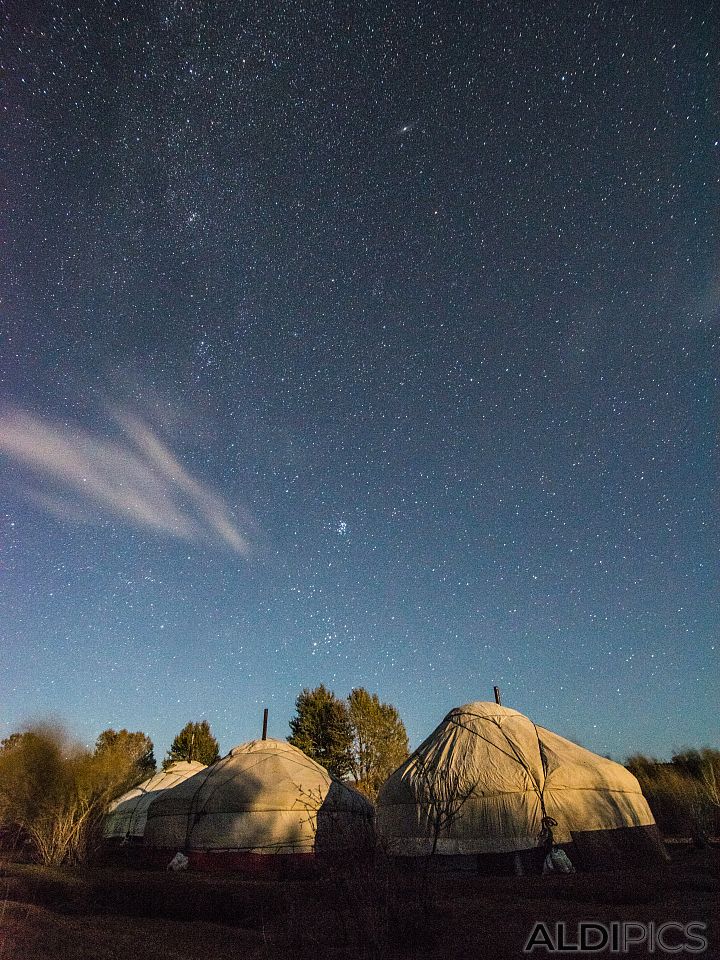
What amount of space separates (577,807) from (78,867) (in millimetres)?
11712

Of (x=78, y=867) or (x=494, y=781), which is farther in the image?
(x=78, y=867)

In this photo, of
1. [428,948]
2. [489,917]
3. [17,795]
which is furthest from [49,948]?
[17,795]

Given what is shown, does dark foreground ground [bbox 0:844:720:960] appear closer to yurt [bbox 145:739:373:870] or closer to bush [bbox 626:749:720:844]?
Result: yurt [bbox 145:739:373:870]

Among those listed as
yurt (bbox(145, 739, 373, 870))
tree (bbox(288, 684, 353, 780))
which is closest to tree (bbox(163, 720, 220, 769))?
tree (bbox(288, 684, 353, 780))

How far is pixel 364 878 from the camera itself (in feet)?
18.5

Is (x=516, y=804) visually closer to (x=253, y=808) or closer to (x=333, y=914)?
(x=333, y=914)

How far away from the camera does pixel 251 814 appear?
1595 cm

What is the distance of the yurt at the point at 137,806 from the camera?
25969 mm

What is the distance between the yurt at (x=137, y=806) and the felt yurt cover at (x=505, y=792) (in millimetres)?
16045

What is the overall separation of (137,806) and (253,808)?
14404 millimetres

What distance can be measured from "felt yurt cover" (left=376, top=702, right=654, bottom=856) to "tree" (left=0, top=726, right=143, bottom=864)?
7.62 m

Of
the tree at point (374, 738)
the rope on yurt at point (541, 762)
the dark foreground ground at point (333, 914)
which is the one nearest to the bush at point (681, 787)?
the rope on yurt at point (541, 762)

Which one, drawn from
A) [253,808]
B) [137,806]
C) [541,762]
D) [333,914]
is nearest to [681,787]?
[541,762]

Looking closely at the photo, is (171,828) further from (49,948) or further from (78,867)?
(49,948)
